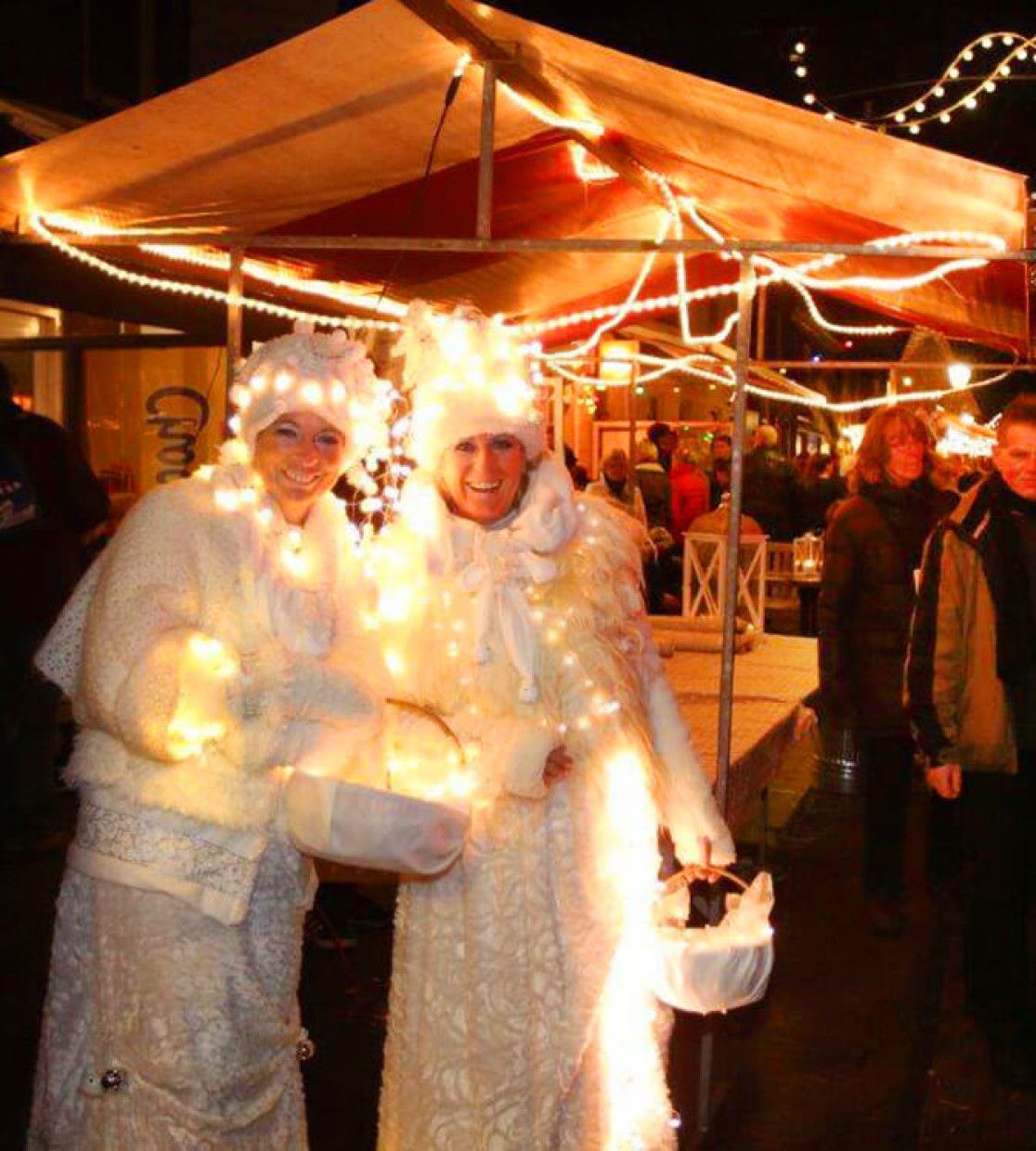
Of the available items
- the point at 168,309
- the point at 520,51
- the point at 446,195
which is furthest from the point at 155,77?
the point at 520,51

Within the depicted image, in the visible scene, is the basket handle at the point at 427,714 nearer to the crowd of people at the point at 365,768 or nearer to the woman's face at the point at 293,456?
the crowd of people at the point at 365,768

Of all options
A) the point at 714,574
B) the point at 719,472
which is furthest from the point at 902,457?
the point at 719,472

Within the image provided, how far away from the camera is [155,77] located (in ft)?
37.0

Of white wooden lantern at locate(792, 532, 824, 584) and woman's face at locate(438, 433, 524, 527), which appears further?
white wooden lantern at locate(792, 532, 824, 584)

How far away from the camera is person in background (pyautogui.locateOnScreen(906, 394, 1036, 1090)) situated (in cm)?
441

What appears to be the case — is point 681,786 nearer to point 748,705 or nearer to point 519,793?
point 519,793

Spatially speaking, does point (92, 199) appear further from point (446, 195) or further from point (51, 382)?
point (51, 382)

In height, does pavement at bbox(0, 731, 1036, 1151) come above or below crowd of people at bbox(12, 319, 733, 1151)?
below

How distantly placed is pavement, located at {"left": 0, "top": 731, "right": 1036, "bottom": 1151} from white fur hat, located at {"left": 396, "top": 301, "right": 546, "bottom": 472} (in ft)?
5.60

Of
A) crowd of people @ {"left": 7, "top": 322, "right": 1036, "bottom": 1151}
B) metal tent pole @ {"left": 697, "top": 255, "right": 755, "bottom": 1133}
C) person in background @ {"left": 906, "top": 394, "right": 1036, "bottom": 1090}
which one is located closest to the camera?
crowd of people @ {"left": 7, "top": 322, "right": 1036, "bottom": 1151}

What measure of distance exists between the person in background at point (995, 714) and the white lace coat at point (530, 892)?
5.11 feet

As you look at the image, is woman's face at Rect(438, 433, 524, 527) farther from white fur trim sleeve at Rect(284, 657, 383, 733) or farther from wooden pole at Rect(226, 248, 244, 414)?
wooden pole at Rect(226, 248, 244, 414)

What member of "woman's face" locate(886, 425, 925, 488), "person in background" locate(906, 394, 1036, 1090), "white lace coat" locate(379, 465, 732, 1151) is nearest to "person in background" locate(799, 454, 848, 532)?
"woman's face" locate(886, 425, 925, 488)

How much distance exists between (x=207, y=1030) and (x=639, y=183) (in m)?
2.99
